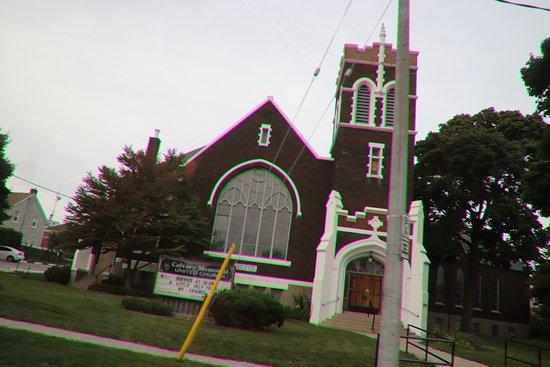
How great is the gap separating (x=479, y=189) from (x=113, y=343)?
2597cm

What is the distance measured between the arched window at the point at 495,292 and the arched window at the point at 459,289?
9.94ft

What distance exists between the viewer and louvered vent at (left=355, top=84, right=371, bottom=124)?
2523 centimetres

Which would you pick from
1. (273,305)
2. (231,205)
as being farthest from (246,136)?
(273,305)

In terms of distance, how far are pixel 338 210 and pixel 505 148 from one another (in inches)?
529

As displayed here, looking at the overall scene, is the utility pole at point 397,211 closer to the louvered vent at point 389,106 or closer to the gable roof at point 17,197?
the louvered vent at point 389,106

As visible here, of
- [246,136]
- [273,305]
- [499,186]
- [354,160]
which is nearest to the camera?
[273,305]

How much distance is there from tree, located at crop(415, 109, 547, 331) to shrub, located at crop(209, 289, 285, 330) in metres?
Result: 18.5

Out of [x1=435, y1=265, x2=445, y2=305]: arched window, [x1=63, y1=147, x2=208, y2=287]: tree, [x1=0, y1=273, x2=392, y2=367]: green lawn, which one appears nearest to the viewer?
[x1=0, y1=273, x2=392, y2=367]: green lawn

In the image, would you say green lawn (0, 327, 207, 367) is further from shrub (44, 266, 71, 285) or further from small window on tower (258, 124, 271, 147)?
small window on tower (258, 124, 271, 147)

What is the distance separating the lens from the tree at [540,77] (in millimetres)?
15547

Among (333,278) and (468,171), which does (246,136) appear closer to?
(333,278)

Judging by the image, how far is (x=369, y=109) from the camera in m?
25.4

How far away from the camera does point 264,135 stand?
86.6ft

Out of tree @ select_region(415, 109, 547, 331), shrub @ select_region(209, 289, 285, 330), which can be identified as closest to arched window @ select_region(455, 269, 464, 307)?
tree @ select_region(415, 109, 547, 331)
